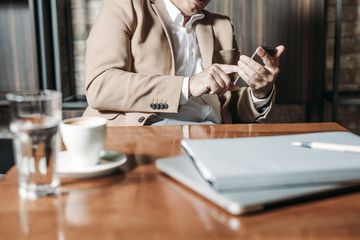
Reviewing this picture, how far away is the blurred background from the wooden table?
161 centimetres

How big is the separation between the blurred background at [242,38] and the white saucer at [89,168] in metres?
1.52

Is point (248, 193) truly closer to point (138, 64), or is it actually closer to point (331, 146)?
point (331, 146)

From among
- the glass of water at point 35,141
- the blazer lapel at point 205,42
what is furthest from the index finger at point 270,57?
the glass of water at point 35,141

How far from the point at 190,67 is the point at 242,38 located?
79 centimetres

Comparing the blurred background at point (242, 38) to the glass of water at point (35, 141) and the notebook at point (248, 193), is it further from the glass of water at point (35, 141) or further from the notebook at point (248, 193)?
the notebook at point (248, 193)

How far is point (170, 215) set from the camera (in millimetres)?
496

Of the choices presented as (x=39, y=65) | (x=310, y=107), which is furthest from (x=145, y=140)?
(x=310, y=107)

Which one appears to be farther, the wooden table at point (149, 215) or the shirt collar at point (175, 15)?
the shirt collar at point (175, 15)

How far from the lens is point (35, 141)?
22.4 inches

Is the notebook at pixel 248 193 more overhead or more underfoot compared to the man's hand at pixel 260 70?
more underfoot

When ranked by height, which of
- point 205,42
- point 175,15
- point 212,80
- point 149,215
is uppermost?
point 175,15

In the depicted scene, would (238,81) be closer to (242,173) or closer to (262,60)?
(262,60)

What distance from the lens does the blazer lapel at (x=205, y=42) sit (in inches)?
59.9

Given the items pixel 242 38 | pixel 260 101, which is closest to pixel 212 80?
pixel 260 101
